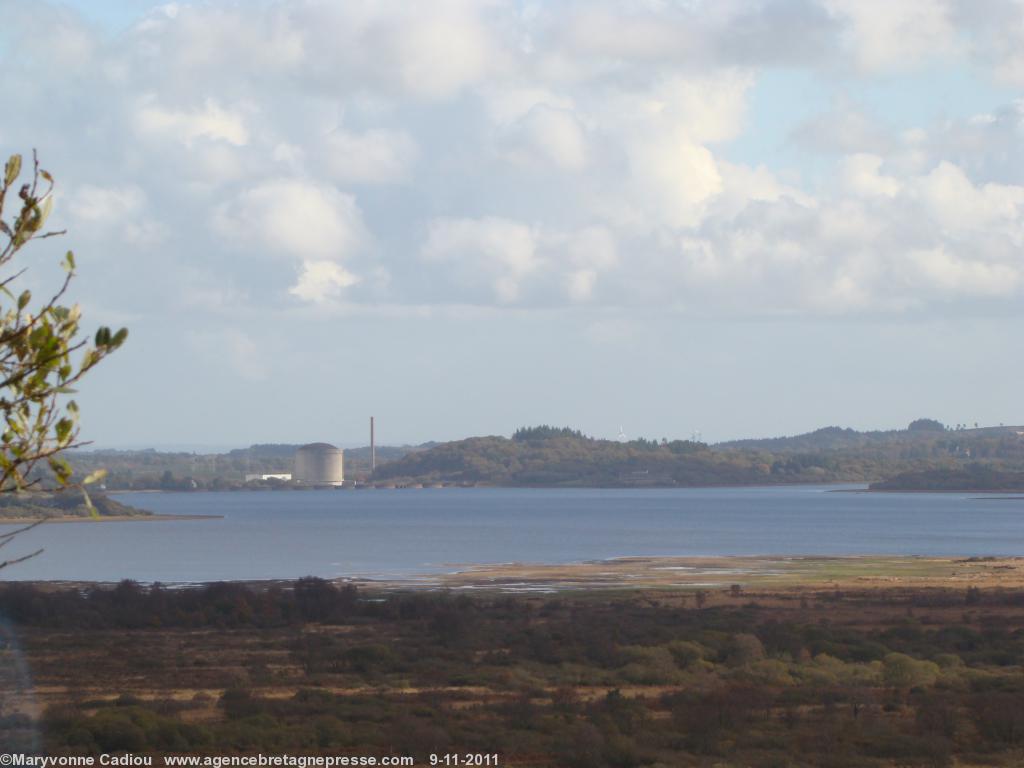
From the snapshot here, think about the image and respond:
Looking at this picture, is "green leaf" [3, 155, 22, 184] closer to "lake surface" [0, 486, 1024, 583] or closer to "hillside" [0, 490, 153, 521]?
"lake surface" [0, 486, 1024, 583]

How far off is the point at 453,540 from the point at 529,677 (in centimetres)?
9088

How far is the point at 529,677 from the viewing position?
2977cm

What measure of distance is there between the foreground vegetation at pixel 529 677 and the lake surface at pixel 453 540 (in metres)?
29.3

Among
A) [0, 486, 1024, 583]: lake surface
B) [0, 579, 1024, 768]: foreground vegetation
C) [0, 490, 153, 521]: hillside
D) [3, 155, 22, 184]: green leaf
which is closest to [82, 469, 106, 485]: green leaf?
[3, 155, 22, 184]: green leaf

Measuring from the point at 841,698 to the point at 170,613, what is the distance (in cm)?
2798

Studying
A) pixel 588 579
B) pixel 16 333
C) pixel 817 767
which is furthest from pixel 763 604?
pixel 16 333

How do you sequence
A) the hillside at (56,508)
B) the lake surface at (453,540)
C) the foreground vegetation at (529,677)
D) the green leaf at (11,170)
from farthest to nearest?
the hillside at (56,508)
the lake surface at (453,540)
the foreground vegetation at (529,677)
the green leaf at (11,170)

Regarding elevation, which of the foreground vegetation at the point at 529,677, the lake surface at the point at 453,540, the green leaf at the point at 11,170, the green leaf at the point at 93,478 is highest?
the green leaf at the point at 11,170

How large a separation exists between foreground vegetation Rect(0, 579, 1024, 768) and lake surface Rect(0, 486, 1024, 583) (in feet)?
96.2

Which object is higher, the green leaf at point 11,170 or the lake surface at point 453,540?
the green leaf at point 11,170

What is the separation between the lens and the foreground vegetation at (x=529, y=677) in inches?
827

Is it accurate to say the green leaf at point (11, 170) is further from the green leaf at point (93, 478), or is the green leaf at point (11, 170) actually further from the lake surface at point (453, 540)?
the lake surface at point (453, 540)

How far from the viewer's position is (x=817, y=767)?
63.4 ft

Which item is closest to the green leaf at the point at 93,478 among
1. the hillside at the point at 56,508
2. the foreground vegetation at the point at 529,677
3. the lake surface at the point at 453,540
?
the foreground vegetation at the point at 529,677
